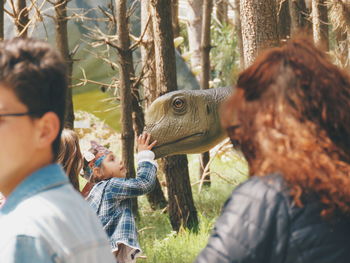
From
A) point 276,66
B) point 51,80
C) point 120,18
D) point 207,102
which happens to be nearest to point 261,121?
point 276,66

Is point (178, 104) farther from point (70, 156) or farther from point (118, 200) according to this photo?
point (70, 156)

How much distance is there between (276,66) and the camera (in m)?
1.91

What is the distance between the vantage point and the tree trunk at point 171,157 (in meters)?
6.78

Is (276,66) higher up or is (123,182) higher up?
(276,66)

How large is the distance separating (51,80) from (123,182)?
7.83 ft

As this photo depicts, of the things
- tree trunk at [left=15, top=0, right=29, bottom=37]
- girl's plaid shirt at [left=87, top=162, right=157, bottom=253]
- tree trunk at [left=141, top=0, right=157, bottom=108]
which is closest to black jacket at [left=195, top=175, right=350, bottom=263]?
girl's plaid shirt at [left=87, top=162, right=157, bottom=253]

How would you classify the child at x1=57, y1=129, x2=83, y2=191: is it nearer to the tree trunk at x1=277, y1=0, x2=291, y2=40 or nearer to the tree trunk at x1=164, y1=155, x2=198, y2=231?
the tree trunk at x1=164, y1=155, x2=198, y2=231

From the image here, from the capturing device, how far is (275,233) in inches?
69.4

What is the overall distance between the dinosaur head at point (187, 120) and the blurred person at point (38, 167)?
3017 millimetres

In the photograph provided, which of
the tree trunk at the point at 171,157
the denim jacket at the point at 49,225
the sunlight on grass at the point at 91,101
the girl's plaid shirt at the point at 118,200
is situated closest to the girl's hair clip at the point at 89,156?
the girl's plaid shirt at the point at 118,200

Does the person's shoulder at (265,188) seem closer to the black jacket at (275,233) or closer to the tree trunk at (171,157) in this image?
the black jacket at (275,233)

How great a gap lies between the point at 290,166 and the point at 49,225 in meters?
0.66

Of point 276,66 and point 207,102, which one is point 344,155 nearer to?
point 276,66

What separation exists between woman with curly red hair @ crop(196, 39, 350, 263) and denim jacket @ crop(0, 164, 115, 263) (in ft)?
1.04
